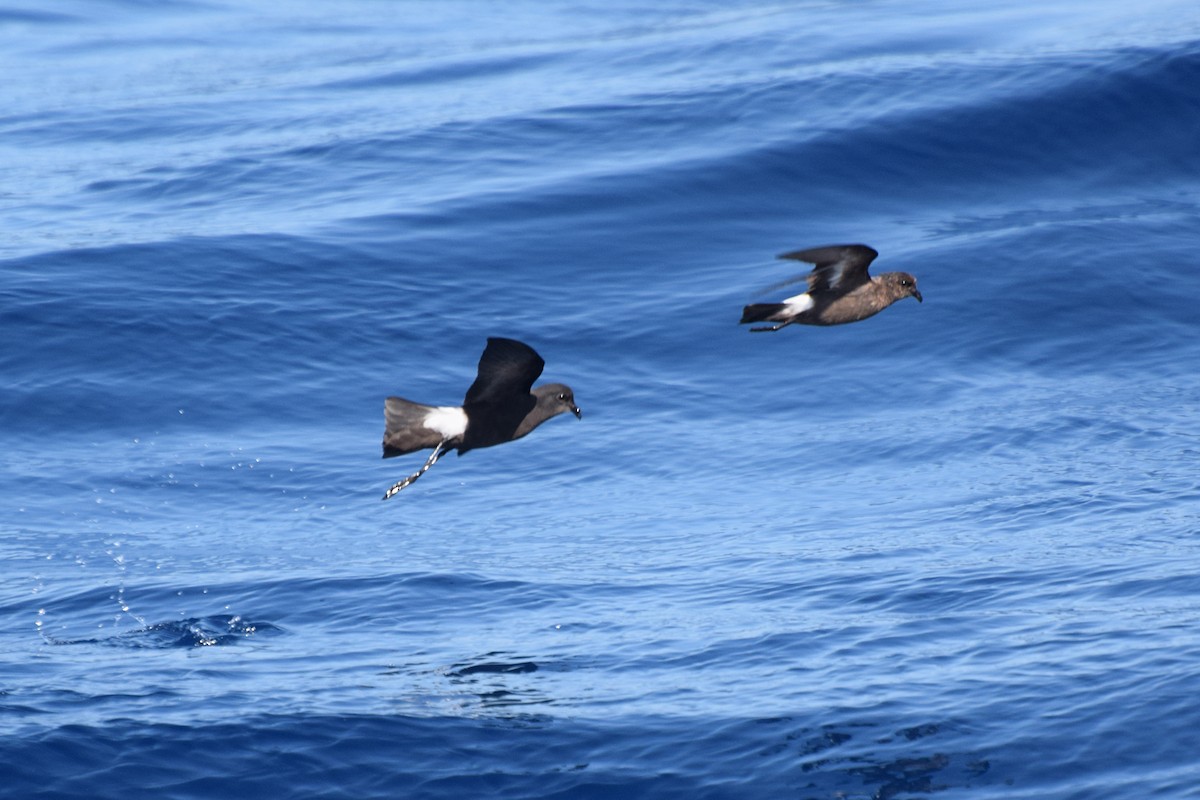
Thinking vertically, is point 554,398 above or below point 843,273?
below

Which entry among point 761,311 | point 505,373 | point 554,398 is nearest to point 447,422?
point 505,373

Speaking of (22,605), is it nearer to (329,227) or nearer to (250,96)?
(329,227)

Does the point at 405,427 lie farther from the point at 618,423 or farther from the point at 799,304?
the point at 618,423

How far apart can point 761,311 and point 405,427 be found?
2764 mm

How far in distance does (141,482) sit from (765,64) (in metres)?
26.6

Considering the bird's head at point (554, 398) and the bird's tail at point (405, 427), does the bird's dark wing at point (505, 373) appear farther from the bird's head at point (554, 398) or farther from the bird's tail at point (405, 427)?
the bird's tail at point (405, 427)

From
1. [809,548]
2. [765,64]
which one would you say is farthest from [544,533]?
[765,64]

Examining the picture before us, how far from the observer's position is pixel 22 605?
20.1m

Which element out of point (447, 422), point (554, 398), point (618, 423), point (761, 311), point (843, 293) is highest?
point (761, 311)

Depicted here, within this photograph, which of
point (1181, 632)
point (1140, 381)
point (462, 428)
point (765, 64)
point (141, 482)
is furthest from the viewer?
point (765, 64)

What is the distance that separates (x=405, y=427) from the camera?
1235 centimetres

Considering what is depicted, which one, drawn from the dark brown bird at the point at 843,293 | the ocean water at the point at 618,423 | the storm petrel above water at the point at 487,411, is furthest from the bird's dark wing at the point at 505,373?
the ocean water at the point at 618,423

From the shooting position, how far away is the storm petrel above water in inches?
Answer: 487

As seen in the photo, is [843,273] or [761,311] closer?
[761,311]
